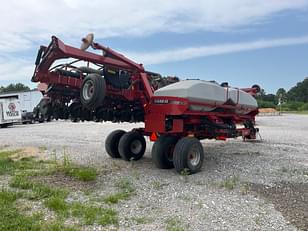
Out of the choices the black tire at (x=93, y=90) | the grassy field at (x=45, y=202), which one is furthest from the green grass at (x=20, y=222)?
the black tire at (x=93, y=90)

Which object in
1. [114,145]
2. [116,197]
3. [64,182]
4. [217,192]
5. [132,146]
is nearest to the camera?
[116,197]

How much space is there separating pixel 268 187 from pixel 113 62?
A: 3.80m

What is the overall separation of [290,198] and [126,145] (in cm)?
450

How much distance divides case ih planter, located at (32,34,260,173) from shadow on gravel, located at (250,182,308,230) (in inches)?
68.0

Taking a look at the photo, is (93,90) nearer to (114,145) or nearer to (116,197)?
(116,197)

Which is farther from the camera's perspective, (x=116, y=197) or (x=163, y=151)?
(x=163, y=151)

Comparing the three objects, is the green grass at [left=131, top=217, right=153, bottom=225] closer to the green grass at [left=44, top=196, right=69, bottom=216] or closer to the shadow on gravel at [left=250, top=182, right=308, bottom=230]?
the green grass at [left=44, top=196, right=69, bottom=216]

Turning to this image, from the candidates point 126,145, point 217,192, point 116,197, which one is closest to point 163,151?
point 126,145

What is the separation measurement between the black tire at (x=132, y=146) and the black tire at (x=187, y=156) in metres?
2.06

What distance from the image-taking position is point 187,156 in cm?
745

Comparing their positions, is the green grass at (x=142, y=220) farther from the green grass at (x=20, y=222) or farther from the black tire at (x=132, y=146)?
the black tire at (x=132, y=146)

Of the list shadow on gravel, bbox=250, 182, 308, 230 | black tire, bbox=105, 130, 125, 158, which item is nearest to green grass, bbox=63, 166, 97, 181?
black tire, bbox=105, 130, 125, 158

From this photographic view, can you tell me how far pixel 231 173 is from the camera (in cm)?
768

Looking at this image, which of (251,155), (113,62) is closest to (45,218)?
(113,62)
